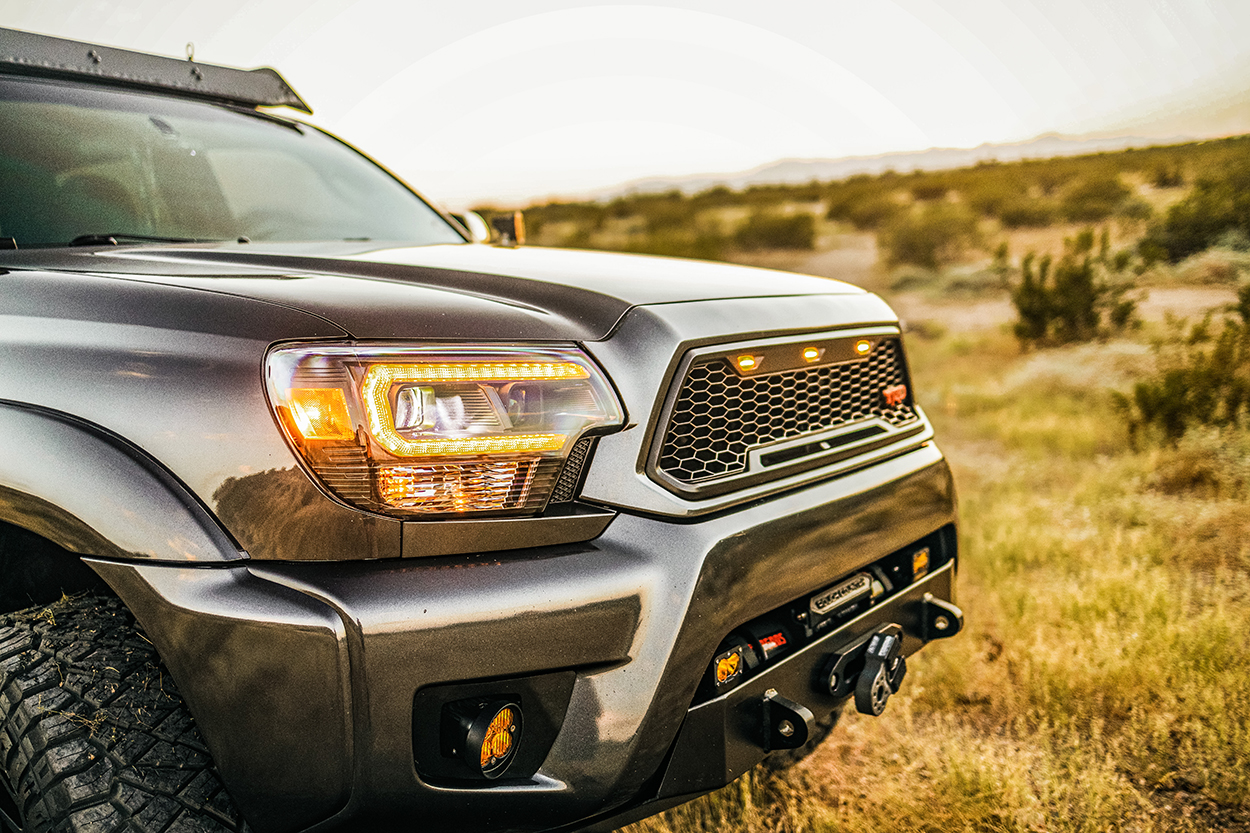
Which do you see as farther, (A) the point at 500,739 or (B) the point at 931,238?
(B) the point at 931,238

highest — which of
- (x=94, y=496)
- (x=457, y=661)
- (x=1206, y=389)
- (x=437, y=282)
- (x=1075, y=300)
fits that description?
(x=437, y=282)

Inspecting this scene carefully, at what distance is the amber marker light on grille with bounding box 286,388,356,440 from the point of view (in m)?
1.35

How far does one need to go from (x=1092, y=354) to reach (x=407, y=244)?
22.7 feet

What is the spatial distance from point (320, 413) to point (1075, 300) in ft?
26.9

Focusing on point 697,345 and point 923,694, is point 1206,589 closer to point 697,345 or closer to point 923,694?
point 923,694

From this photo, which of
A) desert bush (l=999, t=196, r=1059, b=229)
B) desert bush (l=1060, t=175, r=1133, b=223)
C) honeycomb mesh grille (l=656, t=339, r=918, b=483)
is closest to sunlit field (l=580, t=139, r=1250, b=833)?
honeycomb mesh grille (l=656, t=339, r=918, b=483)

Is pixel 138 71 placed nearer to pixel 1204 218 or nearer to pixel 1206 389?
pixel 1206 389

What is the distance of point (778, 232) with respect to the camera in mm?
19438

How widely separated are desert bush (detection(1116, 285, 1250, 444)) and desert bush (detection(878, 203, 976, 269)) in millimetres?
9843

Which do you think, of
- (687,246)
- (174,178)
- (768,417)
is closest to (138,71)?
(174,178)

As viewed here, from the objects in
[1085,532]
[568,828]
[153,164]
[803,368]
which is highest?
[153,164]

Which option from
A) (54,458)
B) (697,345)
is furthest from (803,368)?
(54,458)

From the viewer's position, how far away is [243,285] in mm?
1576

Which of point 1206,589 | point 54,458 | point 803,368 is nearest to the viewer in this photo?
point 54,458
